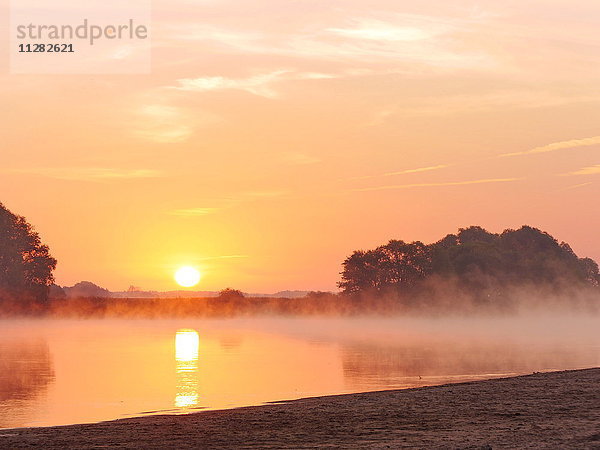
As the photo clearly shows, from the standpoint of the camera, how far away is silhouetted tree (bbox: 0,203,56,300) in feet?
409

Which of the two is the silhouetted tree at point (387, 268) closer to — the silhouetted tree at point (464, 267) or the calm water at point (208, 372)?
the silhouetted tree at point (464, 267)

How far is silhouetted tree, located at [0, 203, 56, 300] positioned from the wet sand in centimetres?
10336

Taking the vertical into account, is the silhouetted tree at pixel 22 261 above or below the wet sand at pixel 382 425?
above

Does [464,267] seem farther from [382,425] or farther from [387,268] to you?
[382,425]

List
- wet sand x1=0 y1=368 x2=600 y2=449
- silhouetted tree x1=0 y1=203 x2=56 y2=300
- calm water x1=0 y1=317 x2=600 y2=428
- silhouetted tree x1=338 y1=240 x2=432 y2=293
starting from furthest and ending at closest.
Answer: silhouetted tree x1=338 y1=240 x2=432 y2=293 < silhouetted tree x1=0 y1=203 x2=56 y2=300 < calm water x1=0 y1=317 x2=600 y2=428 < wet sand x1=0 y1=368 x2=600 y2=449

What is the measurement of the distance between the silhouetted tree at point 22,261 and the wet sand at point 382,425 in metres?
103

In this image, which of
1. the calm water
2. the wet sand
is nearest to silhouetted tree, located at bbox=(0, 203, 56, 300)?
the calm water

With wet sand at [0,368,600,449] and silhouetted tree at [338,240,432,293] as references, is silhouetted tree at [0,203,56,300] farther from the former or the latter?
wet sand at [0,368,600,449]

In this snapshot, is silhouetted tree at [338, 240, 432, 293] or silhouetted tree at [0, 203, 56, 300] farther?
silhouetted tree at [338, 240, 432, 293]

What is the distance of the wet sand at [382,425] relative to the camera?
19.3 meters

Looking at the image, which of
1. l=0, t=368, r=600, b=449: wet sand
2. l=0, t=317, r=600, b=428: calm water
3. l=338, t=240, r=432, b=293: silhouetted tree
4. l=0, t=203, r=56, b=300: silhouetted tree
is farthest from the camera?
l=338, t=240, r=432, b=293: silhouetted tree

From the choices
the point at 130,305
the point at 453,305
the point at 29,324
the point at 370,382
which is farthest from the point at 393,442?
the point at 130,305

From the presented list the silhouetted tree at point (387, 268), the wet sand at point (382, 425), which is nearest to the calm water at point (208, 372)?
the wet sand at point (382, 425)

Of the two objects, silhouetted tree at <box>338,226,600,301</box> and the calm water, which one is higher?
silhouetted tree at <box>338,226,600,301</box>
